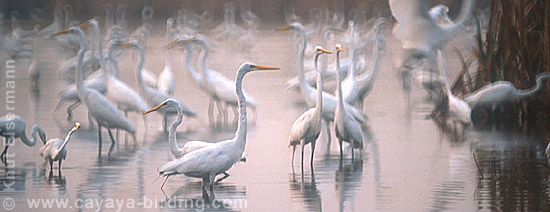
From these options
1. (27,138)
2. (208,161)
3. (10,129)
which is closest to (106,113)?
(27,138)

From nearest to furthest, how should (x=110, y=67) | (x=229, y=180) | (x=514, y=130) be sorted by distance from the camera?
(x=229, y=180) < (x=514, y=130) < (x=110, y=67)

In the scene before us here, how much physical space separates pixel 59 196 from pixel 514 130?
4.81m

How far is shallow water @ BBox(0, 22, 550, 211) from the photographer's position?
18.7ft

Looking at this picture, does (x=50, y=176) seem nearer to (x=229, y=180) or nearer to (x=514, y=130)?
(x=229, y=180)

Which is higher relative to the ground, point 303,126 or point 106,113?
point 106,113

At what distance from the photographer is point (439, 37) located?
31.8ft

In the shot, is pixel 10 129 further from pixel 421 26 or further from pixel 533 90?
pixel 533 90

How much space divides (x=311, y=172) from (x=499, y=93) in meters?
2.78

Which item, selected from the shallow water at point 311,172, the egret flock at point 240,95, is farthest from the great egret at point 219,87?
the shallow water at point 311,172

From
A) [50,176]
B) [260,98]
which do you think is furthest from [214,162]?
[260,98]

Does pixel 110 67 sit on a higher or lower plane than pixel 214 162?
higher

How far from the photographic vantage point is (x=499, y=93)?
859cm

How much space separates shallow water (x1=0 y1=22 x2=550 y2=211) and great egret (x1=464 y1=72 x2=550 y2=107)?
0.35 m

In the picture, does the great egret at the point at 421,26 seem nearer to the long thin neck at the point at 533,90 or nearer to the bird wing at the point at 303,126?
the long thin neck at the point at 533,90
